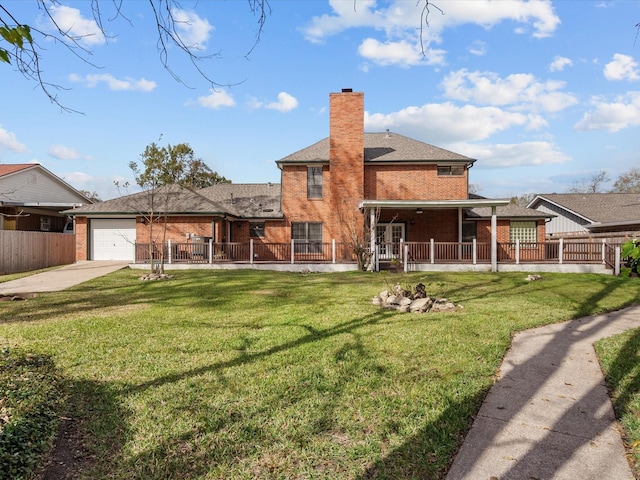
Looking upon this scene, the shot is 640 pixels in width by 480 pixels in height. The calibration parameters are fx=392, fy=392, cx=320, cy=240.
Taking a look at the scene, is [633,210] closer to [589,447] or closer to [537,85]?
[537,85]

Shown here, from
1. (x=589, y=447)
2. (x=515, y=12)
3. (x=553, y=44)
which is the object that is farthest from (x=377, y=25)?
(x=589, y=447)

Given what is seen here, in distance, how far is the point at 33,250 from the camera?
18.0 meters

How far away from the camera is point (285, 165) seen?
21016 mm

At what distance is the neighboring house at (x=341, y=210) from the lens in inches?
792

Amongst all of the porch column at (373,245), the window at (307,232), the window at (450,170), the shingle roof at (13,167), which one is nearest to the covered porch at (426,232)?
the porch column at (373,245)

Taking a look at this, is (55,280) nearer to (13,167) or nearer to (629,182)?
(13,167)

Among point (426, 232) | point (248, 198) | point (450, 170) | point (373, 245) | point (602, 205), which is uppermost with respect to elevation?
point (450, 170)

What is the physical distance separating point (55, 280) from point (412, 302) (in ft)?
39.1

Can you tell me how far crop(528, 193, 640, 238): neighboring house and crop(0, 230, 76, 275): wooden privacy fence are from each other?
27.6 metres

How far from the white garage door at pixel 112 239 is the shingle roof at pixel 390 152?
8.63 metres

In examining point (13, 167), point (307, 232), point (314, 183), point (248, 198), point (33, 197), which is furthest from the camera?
point (33, 197)

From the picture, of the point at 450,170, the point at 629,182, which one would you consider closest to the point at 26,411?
the point at 450,170

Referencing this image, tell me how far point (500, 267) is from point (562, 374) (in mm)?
13727

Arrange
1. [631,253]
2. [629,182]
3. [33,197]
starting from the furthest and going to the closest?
[629,182] → [33,197] → [631,253]
